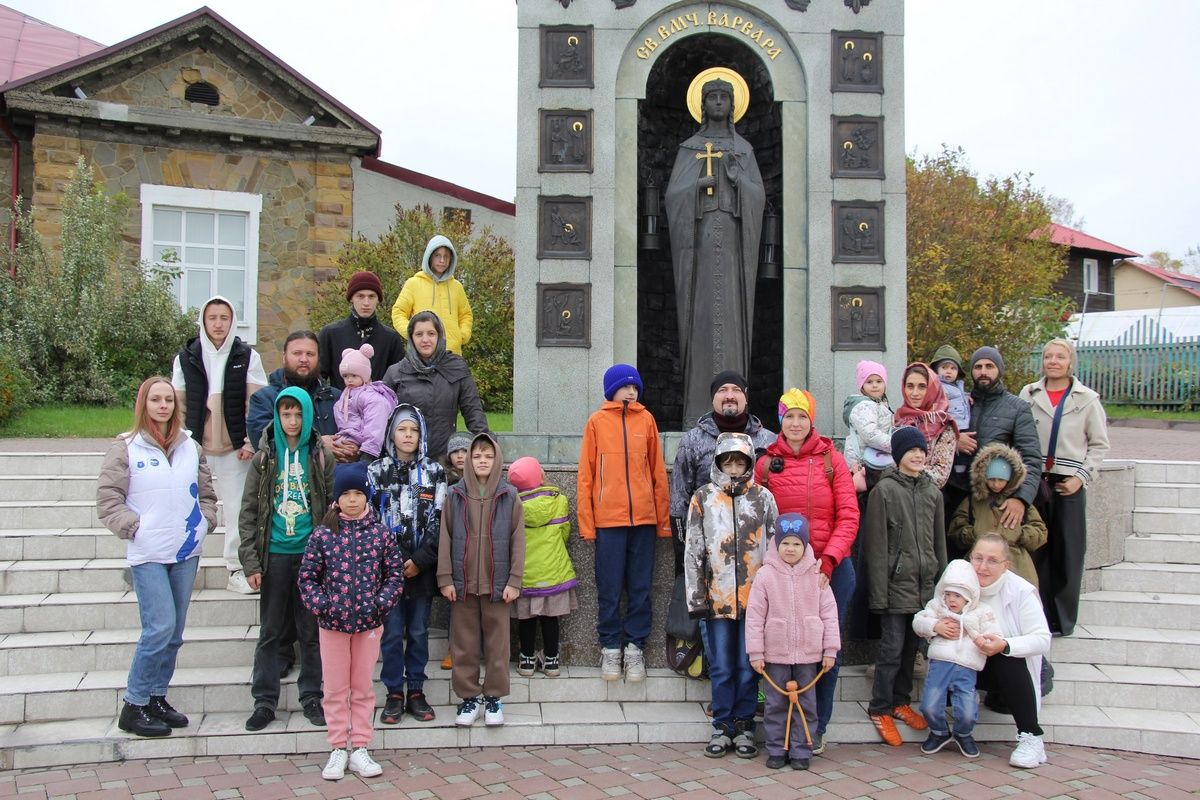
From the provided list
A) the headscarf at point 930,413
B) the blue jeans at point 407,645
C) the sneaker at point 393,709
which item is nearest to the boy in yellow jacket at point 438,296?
the blue jeans at point 407,645

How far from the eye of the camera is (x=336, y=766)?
4.84m

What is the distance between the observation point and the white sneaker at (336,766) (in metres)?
4.81

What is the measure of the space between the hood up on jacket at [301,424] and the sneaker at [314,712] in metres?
1.28

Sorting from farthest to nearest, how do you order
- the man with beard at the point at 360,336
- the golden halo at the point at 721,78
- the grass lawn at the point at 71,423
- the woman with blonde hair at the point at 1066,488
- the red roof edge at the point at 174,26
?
the red roof edge at the point at 174,26 → the grass lawn at the point at 71,423 → the golden halo at the point at 721,78 → the man with beard at the point at 360,336 → the woman with blonde hair at the point at 1066,488

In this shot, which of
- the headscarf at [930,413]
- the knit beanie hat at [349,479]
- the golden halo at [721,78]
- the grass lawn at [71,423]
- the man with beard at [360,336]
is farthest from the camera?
the grass lawn at [71,423]

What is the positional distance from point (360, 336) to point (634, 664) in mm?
2768

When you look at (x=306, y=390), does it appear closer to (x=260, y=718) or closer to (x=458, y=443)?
(x=458, y=443)

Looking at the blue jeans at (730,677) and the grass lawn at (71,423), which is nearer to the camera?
the blue jeans at (730,677)

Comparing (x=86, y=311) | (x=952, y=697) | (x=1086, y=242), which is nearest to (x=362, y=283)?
(x=952, y=697)

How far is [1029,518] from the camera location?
19.0ft

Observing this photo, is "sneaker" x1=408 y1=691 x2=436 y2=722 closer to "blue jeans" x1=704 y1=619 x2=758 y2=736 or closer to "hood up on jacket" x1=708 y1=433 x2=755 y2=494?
"blue jeans" x1=704 y1=619 x2=758 y2=736

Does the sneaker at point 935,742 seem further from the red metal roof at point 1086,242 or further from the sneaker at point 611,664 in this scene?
the red metal roof at point 1086,242

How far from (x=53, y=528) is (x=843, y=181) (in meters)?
6.41

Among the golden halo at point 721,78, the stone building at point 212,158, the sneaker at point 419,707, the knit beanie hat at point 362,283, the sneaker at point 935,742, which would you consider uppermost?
the stone building at point 212,158
